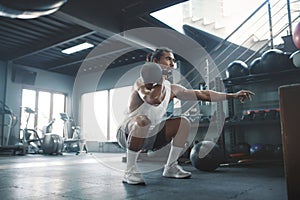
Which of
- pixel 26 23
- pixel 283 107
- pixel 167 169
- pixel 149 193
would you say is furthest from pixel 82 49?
pixel 283 107

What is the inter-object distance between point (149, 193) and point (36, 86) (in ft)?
25.4

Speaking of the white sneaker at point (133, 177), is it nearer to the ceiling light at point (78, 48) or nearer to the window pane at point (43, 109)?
the ceiling light at point (78, 48)

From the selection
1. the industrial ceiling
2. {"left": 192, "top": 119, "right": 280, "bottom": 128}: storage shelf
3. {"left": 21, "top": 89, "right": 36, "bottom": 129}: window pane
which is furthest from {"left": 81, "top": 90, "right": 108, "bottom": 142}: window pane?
{"left": 192, "top": 119, "right": 280, "bottom": 128}: storage shelf

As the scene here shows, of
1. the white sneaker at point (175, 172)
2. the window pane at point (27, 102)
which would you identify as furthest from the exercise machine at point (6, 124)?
the white sneaker at point (175, 172)

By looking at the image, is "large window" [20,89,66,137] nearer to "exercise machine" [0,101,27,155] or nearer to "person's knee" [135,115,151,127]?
"exercise machine" [0,101,27,155]

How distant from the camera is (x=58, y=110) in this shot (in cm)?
895

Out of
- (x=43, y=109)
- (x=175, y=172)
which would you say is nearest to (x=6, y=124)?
(x=43, y=109)

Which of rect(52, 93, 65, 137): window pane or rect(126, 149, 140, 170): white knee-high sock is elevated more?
rect(52, 93, 65, 137): window pane

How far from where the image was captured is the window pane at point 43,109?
8367 millimetres

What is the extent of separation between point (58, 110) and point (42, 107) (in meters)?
0.57

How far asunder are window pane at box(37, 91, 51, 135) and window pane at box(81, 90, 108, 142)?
1100mm

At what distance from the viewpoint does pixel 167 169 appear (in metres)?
1.99

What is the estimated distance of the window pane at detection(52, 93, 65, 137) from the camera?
871 centimetres

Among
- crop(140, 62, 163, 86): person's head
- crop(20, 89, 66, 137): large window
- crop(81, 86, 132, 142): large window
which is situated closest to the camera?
crop(140, 62, 163, 86): person's head
